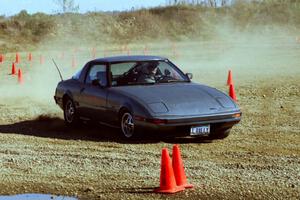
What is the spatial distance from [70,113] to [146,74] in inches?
77.6

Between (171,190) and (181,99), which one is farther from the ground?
(181,99)

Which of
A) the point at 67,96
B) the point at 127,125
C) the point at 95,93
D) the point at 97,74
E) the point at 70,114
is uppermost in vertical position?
the point at 97,74

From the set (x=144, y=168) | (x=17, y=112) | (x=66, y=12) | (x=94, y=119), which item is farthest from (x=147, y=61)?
(x=66, y=12)

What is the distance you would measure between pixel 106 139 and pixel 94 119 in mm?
895

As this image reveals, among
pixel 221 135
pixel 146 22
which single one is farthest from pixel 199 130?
pixel 146 22

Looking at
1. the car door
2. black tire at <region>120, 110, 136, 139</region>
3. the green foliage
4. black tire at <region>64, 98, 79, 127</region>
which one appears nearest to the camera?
black tire at <region>120, 110, 136, 139</region>

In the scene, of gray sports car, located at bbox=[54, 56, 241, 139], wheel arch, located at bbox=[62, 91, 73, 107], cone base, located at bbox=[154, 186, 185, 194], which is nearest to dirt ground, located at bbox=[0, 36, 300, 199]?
cone base, located at bbox=[154, 186, 185, 194]

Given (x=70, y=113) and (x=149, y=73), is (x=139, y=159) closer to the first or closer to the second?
(x=149, y=73)

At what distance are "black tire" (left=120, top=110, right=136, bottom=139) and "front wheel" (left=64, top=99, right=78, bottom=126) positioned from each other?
183 centimetres

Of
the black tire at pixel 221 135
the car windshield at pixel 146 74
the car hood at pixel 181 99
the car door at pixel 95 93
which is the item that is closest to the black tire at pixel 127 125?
the car hood at pixel 181 99

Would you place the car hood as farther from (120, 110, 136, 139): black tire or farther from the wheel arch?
the wheel arch

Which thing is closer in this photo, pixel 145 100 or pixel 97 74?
pixel 145 100

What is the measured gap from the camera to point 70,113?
12.4 m

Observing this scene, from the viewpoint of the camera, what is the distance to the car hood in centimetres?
988
